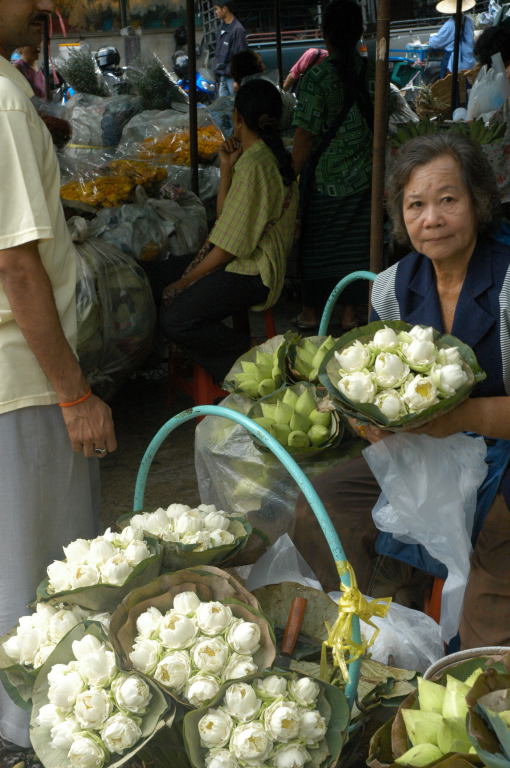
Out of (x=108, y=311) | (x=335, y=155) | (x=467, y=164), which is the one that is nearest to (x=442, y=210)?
Answer: (x=467, y=164)

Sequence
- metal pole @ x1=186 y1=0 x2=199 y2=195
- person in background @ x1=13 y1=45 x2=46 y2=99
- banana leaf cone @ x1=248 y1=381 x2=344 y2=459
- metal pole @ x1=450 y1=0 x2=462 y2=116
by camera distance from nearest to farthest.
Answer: banana leaf cone @ x1=248 y1=381 x2=344 y2=459
metal pole @ x1=186 y1=0 x2=199 y2=195
metal pole @ x1=450 y1=0 x2=462 y2=116
person in background @ x1=13 y1=45 x2=46 y2=99

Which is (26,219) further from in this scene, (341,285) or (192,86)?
(192,86)

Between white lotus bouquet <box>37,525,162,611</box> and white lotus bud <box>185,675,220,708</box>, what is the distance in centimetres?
24

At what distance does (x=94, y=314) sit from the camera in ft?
12.0

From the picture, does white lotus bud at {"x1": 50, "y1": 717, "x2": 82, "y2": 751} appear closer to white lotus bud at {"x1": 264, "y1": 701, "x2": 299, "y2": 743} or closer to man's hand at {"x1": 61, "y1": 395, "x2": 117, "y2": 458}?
white lotus bud at {"x1": 264, "y1": 701, "x2": 299, "y2": 743}

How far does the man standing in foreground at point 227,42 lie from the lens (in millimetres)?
9969

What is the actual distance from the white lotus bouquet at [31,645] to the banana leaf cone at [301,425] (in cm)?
92

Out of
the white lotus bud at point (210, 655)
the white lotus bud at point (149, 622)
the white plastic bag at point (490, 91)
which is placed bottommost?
the white lotus bud at point (210, 655)

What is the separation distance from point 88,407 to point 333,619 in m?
0.70

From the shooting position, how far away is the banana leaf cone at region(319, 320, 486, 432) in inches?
67.9

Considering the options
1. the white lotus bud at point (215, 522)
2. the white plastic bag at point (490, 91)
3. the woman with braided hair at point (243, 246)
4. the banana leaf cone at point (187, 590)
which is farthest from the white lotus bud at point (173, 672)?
the white plastic bag at point (490, 91)

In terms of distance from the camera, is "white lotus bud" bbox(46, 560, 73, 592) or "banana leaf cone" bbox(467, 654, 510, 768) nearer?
"banana leaf cone" bbox(467, 654, 510, 768)

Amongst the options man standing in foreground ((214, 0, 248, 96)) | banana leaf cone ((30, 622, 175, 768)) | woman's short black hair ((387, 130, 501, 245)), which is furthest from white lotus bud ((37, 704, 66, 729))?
man standing in foreground ((214, 0, 248, 96))

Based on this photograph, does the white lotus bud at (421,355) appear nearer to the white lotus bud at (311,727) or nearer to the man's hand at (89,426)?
the man's hand at (89,426)
